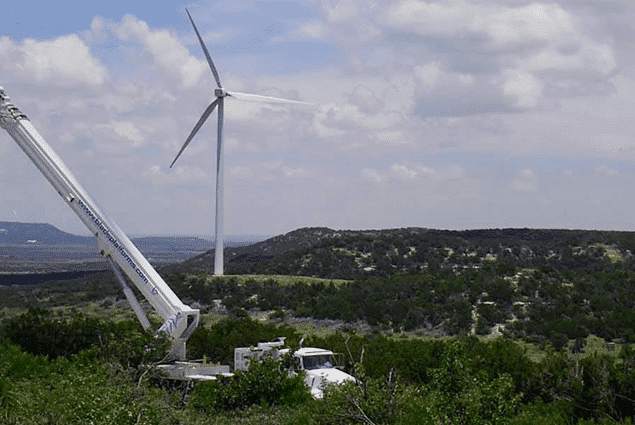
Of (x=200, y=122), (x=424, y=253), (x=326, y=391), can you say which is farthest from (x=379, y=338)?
(x=424, y=253)

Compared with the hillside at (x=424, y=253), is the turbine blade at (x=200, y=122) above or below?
above

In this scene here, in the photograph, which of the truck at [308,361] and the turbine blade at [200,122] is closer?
the truck at [308,361]

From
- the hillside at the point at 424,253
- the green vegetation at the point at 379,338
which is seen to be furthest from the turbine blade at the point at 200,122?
the hillside at the point at 424,253

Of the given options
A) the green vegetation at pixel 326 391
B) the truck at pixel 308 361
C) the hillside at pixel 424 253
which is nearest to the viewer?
the green vegetation at pixel 326 391

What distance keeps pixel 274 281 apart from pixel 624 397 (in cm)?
4435

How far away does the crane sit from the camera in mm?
38281

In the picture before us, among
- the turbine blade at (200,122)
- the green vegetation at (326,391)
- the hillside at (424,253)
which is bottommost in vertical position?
the green vegetation at (326,391)

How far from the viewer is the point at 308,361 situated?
37.1 metres

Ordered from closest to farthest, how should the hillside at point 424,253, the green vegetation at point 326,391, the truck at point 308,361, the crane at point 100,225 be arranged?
the green vegetation at point 326,391, the truck at point 308,361, the crane at point 100,225, the hillside at point 424,253

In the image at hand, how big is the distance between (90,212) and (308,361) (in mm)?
10142

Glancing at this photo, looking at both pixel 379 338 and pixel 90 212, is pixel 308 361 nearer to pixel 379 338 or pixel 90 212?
pixel 90 212

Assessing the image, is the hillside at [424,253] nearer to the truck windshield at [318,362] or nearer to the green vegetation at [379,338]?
the green vegetation at [379,338]

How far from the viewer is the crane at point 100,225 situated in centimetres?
3828

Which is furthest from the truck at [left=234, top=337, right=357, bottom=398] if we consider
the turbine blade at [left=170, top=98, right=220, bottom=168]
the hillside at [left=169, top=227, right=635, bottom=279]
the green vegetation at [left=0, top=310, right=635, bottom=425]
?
the hillside at [left=169, top=227, right=635, bottom=279]
